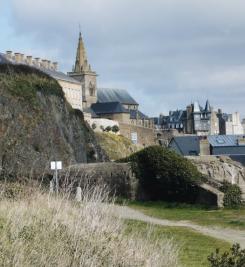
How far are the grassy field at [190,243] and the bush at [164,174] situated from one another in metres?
7.79

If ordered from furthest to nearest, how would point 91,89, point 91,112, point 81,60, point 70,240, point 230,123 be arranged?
point 230,123
point 81,60
point 91,89
point 91,112
point 70,240

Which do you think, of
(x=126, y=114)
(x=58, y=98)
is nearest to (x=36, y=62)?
(x=126, y=114)

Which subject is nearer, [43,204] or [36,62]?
[43,204]

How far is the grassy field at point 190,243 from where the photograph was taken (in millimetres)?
11767

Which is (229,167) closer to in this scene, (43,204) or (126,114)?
(43,204)

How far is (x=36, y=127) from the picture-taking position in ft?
108

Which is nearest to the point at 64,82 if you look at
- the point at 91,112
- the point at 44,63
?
the point at 44,63

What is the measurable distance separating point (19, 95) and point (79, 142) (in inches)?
216

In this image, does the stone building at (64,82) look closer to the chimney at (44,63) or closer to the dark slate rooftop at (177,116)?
the chimney at (44,63)

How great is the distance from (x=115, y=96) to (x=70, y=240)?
142379 mm

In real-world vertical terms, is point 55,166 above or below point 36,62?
below

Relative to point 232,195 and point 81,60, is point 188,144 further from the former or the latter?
point 81,60

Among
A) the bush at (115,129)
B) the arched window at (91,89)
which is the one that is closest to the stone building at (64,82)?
the bush at (115,129)

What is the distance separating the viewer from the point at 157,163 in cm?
2550
